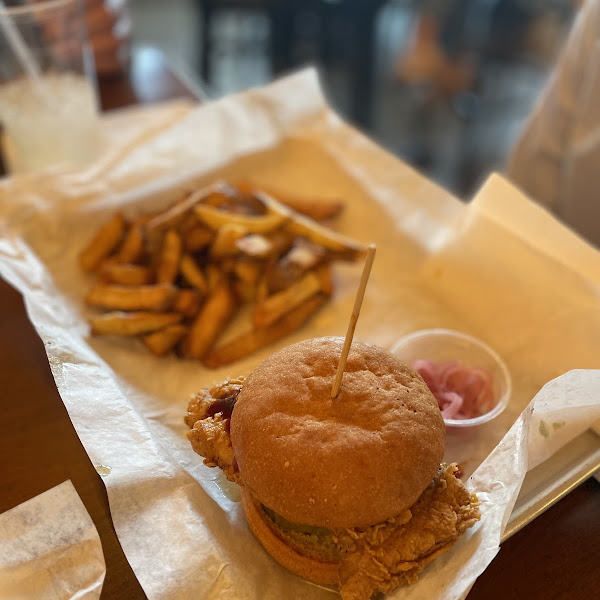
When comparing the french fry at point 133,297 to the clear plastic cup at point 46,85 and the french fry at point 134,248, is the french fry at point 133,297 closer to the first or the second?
the french fry at point 134,248

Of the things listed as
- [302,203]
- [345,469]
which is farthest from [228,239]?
[345,469]

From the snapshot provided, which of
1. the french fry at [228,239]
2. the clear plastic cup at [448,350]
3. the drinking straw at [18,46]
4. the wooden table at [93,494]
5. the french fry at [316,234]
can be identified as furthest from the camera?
the drinking straw at [18,46]

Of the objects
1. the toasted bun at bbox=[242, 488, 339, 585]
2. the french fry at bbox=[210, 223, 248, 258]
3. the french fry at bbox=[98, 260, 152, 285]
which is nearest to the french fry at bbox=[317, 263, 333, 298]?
the french fry at bbox=[210, 223, 248, 258]

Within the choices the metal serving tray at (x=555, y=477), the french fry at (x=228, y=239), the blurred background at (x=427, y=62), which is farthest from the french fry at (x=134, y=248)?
the blurred background at (x=427, y=62)

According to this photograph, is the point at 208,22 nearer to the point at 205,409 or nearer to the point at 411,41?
the point at 411,41

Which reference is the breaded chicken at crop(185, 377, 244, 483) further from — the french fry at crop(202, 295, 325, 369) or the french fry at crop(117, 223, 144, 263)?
the french fry at crop(117, 223, 144, 263)

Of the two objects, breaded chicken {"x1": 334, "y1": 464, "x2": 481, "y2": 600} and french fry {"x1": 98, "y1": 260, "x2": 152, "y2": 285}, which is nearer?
breaded chicken {"x1": 334, "y1": 464, "x2": 481, "y2": 600}

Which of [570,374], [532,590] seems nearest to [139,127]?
[570,374]
